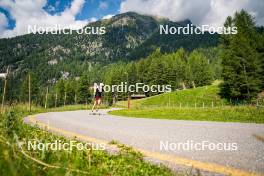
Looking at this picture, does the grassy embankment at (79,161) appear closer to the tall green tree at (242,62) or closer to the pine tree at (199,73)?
the tall green tree at (242,62)

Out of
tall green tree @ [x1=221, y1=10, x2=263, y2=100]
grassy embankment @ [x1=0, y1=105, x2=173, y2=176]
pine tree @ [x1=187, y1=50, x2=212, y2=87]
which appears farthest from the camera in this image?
pine tree @ [x1=187, y1=50, x2=212, y2=87]

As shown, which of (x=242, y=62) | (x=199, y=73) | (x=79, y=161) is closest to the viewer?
(x=79, y=161)

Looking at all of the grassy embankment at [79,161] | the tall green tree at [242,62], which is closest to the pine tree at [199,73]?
the tall green tree at [242,62]

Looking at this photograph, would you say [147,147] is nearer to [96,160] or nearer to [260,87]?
[96,160]

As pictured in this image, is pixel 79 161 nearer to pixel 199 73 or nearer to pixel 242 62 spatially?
pixel 242 62

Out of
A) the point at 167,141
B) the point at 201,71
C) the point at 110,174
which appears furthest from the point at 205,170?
the point at 201,71

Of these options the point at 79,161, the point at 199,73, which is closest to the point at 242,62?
the point at 79,161

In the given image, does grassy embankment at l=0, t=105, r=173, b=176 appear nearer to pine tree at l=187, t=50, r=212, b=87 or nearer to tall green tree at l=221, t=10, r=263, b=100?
tall green tree at l=221, t=10, r=263, b=100

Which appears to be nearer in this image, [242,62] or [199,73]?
[242,62]

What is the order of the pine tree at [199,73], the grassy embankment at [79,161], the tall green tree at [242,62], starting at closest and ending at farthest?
the grassy embankment at [79,161], the tall green tree at [242,62], the pine tree at [199,73]

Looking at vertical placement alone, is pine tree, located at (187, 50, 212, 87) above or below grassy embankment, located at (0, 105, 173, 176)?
above

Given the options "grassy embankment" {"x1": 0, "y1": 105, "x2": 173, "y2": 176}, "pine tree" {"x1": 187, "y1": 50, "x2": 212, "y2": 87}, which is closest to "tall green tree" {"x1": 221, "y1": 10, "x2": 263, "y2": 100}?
"grassy embankment" {"x1": 0, "y1": 105, "x2": 173, "y2": 176}

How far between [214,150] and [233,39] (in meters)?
46.7

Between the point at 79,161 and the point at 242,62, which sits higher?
the point at 242,62
